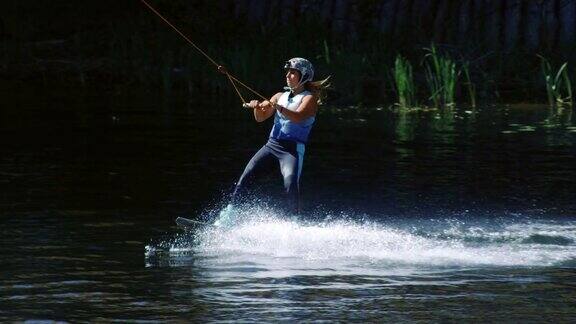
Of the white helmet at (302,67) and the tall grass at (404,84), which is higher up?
the white helmet at (302,67)

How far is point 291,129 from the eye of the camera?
1192 cm

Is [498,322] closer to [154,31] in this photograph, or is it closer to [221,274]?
[221,274]

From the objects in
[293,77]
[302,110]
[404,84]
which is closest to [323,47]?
[404,84]

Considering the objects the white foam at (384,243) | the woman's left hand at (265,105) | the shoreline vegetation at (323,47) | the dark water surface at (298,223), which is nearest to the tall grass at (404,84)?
the shoreline vegetation at (323,47)

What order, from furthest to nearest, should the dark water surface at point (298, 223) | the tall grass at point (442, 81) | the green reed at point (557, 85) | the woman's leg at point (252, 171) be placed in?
the green reed at point (557, 85)
the tall grass at point (442, 81)
the woman's leg at point (252, 171)
the dark water surface at point (298, 223)

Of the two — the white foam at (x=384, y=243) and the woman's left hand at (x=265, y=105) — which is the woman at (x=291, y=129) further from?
the white foam at (x=384, y=243)

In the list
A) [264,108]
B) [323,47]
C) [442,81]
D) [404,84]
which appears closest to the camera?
[264,108]

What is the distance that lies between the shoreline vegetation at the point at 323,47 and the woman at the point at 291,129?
9321 mm

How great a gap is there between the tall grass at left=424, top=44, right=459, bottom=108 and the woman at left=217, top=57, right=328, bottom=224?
9.21 m

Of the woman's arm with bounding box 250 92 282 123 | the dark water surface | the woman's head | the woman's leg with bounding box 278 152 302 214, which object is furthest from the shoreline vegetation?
the woman's leg with bounding box 278 152 302 214

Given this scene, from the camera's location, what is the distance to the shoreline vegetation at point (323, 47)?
903 inches

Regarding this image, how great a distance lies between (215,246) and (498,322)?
10.5 feet

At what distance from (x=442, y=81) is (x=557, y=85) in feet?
5.57

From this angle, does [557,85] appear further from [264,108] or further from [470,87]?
[264,108]
